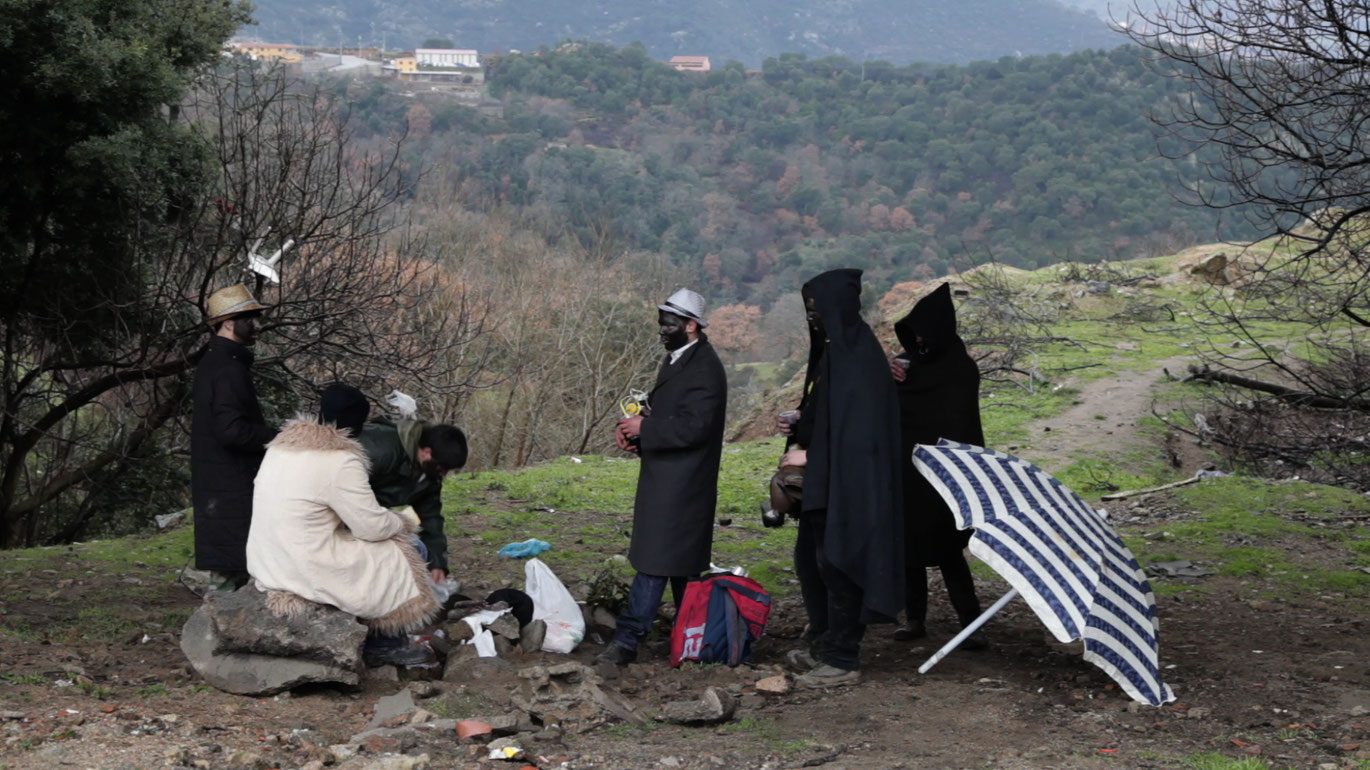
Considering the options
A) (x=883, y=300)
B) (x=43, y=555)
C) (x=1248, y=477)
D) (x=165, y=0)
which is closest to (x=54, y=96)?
(x=165, y=0)

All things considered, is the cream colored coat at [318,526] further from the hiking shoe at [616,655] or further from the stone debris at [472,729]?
the hiking shoe at [616,655]

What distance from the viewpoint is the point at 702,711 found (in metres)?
5.54

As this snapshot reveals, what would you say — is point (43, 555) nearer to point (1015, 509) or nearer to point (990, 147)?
point (1015, 509)

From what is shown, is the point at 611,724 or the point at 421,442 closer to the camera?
the point at 611,724

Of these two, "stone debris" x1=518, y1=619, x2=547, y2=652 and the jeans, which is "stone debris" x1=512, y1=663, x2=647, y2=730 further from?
the jeans

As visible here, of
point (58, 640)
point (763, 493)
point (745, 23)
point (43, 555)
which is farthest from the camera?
point (745, 23)

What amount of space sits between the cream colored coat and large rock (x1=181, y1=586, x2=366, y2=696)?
0.27ft

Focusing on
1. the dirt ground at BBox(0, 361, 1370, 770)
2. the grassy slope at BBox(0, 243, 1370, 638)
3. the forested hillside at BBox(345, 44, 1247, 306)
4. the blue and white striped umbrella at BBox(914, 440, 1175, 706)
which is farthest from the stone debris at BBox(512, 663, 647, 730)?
the forested hillside at BBox(345, 44, 1247, 306)

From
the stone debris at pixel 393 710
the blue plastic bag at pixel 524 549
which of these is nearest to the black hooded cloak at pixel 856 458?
the stone debris at pixel 393 710

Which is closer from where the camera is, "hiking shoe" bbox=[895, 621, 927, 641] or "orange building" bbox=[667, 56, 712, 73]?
"hiking shoe" bbox=[895, 621, 927, 641]

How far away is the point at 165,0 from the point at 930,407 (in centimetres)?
731

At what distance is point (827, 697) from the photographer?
598cm

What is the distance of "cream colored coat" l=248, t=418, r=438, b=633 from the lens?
18.9ft

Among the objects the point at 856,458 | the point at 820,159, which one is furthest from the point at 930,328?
the point at 820,159
